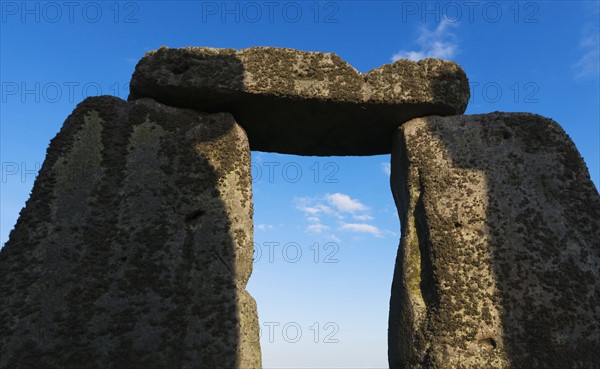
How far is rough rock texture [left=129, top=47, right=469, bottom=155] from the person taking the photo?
14.0ft

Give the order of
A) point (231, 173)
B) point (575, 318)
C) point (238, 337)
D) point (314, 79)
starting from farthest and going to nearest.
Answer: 1. point (314, 79)
2. point (231, 173)
3. point (575, 318)
4. point (238, 337)

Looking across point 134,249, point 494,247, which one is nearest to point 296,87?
point 134,249

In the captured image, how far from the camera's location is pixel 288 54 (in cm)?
440

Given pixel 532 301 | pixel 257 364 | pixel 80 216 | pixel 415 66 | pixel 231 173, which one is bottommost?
pixel 257 364

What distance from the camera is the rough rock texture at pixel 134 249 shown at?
3334 mm

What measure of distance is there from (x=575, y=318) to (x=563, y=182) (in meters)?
1.05

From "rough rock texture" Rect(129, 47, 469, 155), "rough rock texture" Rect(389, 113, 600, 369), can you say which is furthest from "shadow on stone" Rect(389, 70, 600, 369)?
"rough rock texture" Rect(129, 47, 469, 155)

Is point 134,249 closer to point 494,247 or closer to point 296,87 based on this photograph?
point 296,87

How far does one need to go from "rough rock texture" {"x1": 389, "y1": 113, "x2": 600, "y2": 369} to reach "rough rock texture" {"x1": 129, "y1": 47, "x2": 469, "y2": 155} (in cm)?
24

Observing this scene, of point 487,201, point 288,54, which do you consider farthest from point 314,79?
point 487,201

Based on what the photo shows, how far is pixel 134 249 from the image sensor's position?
12.0 ft

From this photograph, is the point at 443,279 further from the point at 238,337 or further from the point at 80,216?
the point at 80,216

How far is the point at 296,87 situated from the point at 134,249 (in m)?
1.71

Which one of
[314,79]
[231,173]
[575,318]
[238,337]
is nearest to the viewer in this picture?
[238,337]
